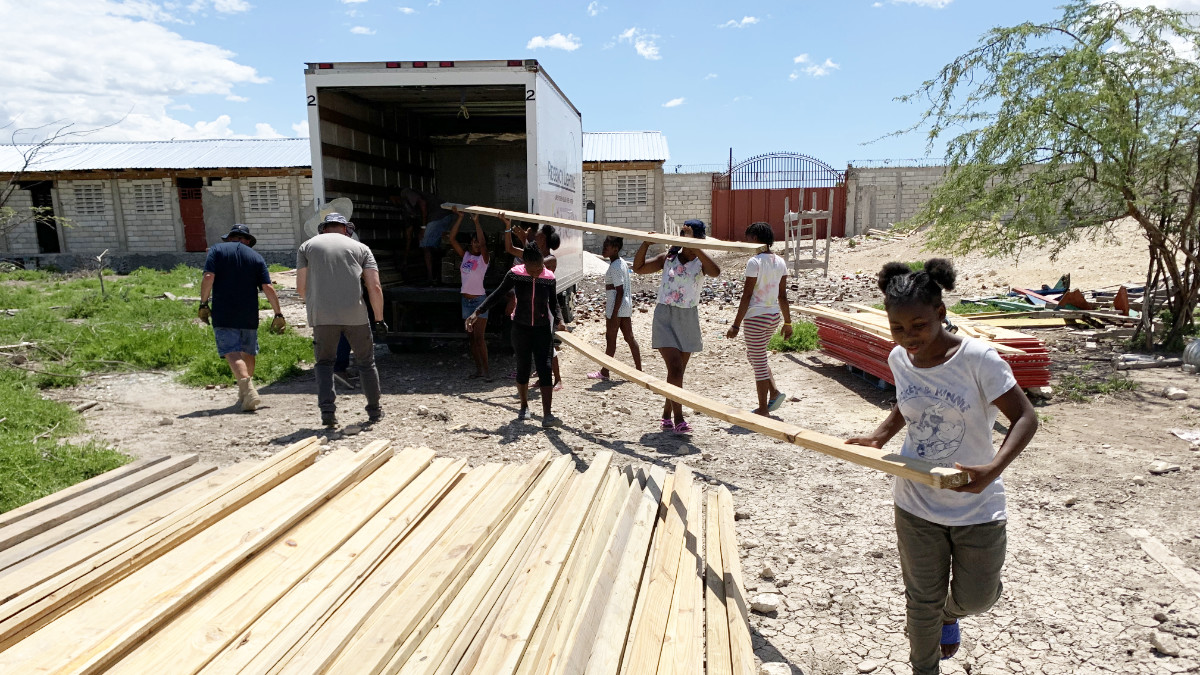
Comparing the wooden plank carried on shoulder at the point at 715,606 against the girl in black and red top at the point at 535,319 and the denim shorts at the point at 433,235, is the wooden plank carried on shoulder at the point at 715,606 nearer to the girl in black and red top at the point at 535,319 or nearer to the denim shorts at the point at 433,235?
the girl in black and red top at the point at 535,319

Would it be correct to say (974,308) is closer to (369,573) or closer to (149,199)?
(369,573)

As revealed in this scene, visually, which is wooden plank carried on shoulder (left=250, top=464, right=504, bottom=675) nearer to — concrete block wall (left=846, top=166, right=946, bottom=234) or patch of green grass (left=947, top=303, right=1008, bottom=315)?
patch of green grass (left=947, top=303, right=1008, bottom=315)

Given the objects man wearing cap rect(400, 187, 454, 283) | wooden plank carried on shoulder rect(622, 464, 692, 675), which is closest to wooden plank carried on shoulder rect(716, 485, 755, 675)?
wooden plank carried on shoulder rect(622, 464, 692, 675)

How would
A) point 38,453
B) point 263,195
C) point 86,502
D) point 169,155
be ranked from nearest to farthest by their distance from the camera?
point 86,502
point 38,453
point 263,195
point 169,155

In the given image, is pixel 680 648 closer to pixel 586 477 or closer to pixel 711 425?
pixel 586 477

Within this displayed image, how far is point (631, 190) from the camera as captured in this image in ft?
76.3

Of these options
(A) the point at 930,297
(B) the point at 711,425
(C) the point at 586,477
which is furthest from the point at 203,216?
(A) the point at 930,297

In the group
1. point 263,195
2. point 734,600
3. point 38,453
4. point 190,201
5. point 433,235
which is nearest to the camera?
point 734,600

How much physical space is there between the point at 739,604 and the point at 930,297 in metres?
1.43

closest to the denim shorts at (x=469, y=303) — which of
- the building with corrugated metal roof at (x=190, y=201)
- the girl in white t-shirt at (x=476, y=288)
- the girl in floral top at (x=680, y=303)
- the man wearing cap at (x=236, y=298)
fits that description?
the girl in white t-shirt at (x=476, y=288)

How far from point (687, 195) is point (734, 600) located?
2186 centimetres

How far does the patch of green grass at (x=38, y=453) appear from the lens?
4.37m

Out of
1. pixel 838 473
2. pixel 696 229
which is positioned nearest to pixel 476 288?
pixel 696 229

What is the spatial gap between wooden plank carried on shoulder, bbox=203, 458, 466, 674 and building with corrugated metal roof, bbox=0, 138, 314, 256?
69.7 feet
